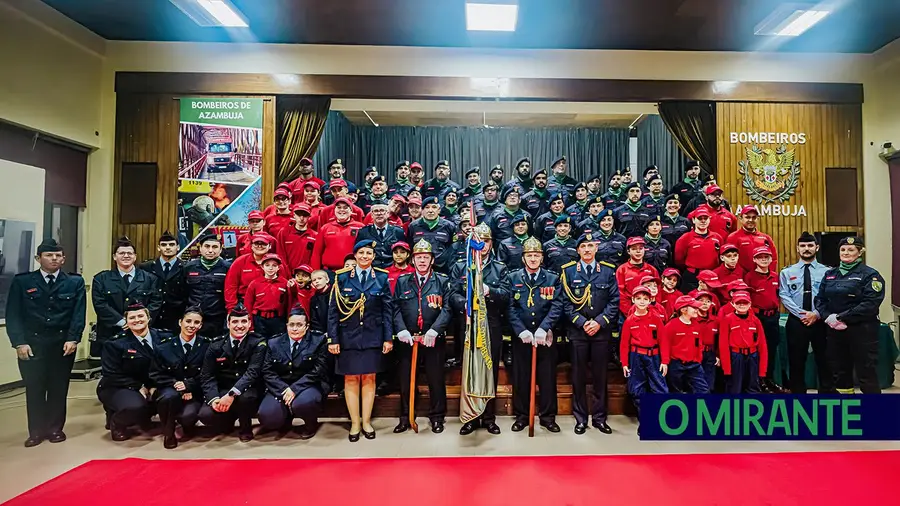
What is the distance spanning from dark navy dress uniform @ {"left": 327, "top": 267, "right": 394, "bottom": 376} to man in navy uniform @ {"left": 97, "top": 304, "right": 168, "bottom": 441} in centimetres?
139

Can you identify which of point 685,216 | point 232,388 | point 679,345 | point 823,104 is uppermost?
point 823,104

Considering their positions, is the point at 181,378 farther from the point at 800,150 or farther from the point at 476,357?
the point at 800,150

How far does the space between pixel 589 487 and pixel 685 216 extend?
387cm

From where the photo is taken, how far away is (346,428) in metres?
3.71

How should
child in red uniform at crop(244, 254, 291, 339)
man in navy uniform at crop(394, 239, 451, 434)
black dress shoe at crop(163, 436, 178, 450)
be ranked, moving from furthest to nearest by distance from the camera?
child in red uniform at crop(244, 254, 291, 339)
man in navy uniform at crop(394, 239, 451, 434)
black dress shoe at crop(163, 436, 178, 450)

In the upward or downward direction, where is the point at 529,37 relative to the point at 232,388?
upward

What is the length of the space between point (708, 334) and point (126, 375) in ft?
15.0

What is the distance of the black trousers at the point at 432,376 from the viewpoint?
3658 mm

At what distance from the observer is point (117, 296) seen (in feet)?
12.6

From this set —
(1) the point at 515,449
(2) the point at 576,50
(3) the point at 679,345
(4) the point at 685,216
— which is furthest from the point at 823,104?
(1) the point at 515,449

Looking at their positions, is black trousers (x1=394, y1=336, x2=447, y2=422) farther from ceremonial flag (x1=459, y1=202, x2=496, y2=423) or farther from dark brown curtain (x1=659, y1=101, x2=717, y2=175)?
dark brown curtain (x1=659, y1=101, x2=717, y2=175)

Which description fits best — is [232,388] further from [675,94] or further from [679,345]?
[675,94]

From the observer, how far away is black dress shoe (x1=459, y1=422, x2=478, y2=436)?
3548 mm

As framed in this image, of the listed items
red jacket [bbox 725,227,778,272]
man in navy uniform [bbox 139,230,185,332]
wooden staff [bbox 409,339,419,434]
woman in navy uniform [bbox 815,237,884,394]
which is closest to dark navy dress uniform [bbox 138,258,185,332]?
man in navy uniform [bbox 139,230,185,332]
